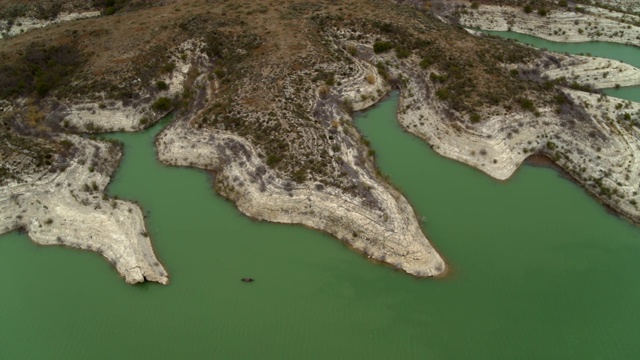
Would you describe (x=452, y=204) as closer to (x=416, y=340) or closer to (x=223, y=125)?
(x=416, y=340)

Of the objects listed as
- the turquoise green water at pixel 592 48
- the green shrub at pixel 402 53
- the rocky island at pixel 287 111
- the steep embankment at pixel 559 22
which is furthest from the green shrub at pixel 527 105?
the steep embankment at pixel 559 22

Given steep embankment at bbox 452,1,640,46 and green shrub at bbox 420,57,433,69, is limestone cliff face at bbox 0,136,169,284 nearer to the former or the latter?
green shrub at bbox 420,57,433,69

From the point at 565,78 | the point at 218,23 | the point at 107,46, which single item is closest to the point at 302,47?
the point at 218,23

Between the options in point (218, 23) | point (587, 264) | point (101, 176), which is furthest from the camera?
point (218, 23)

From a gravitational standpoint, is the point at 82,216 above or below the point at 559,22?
below

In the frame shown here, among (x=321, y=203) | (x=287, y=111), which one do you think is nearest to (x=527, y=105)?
(x=321, y=203)

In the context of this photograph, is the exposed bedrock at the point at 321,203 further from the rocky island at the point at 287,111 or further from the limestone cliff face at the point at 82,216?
the limestone cliff face at the point at 82,216

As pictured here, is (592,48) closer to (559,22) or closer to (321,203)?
(559,22)

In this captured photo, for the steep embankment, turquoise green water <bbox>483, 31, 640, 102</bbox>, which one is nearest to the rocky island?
the steep embankment
